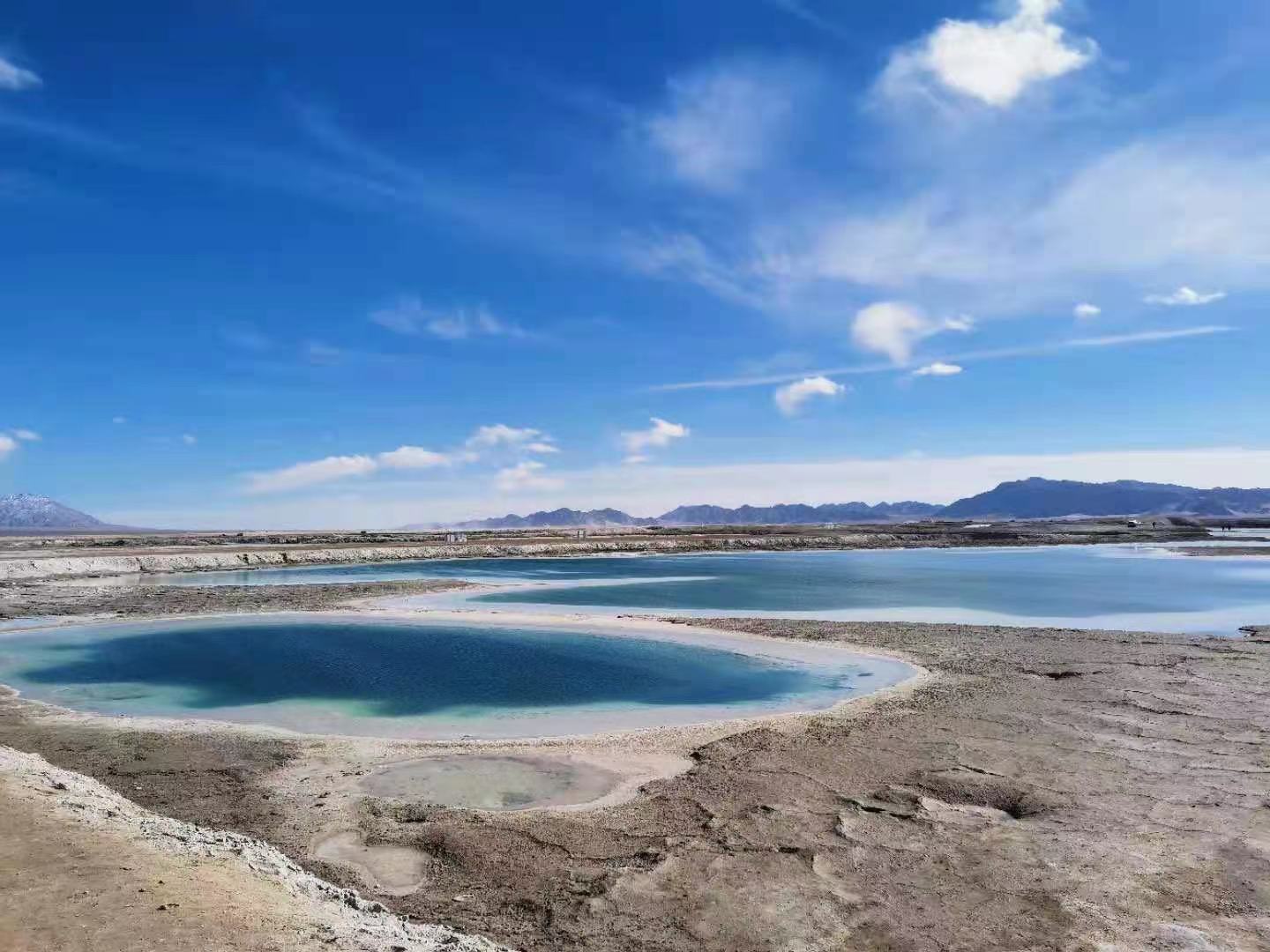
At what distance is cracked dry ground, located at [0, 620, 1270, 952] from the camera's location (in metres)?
7.47

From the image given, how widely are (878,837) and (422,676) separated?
1421 centimetres

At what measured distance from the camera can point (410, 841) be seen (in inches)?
372

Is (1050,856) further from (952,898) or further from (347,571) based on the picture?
(347,571)

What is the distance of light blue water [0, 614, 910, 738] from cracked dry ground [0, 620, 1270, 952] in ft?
9.73

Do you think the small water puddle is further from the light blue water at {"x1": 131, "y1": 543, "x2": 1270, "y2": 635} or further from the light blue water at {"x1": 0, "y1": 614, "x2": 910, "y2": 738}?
the light blue water at {"x1": 131, "y1": 543, "x2": 1270, "y2": 635}

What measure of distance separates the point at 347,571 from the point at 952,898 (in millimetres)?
55662

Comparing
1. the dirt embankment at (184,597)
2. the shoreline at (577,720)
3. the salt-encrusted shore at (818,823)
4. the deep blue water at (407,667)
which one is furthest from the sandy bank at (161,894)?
the dirt embankment at (184,597)

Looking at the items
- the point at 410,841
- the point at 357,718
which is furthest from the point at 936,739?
the point at 357,718

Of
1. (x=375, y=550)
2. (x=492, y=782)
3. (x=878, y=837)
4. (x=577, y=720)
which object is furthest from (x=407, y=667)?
(x=375, y=550)

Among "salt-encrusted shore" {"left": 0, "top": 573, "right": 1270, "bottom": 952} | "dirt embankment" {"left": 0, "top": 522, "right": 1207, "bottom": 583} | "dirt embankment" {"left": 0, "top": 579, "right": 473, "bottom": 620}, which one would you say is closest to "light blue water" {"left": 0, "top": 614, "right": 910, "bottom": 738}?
"salt-encrusted shore" {"left": 0, "top": 573, "right": 1270, "bottom": 952}

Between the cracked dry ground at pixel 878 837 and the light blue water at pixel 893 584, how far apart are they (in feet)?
58.7

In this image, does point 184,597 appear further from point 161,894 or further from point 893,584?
point 893,584

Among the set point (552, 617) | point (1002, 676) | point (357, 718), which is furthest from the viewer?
point (552, 617)

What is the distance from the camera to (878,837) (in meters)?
9.52
